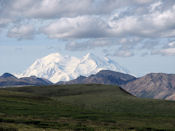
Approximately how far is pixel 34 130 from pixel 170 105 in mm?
122017

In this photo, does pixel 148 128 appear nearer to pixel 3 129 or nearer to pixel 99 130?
pixel 99 130

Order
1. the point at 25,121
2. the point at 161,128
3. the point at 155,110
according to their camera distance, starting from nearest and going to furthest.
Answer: the point at 25,121 < the point at 161,128 < the point at 155,110

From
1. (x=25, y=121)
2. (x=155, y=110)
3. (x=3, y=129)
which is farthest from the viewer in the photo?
(x=155, y=110)

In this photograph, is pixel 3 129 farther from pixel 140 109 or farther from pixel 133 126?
pixel 140 109

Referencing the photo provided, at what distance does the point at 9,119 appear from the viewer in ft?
325

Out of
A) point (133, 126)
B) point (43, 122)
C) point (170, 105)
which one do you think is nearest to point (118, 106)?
point (170, 105)

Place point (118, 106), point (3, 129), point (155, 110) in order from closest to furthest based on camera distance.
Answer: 1. point (3, 129)
2. point (155, 110)
3. point (118, 106)

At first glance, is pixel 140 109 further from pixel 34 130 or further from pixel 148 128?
pixel 34 130

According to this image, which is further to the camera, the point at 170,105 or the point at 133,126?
the point at 170,105

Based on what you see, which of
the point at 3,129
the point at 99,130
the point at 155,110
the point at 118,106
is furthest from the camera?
the point at 118,106

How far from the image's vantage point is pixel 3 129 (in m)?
75.8

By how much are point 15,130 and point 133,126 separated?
42.6 meters

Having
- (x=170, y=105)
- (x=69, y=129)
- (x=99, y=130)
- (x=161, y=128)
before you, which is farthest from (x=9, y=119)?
(x=170, y=105)

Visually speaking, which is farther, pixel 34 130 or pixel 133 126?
pixel 133 126
